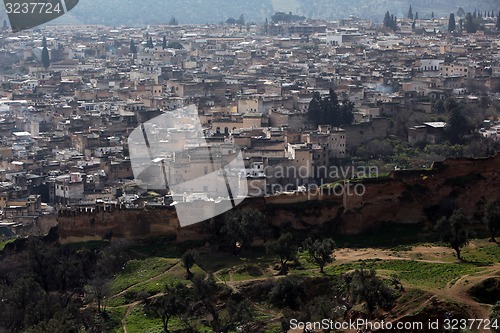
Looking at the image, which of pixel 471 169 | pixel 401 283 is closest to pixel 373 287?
pixel 401 283

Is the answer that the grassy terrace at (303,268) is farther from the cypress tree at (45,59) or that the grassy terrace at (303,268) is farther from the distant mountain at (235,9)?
the distant mountain at (235,9)

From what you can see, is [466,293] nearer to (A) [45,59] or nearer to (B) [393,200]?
(B) [393,200]

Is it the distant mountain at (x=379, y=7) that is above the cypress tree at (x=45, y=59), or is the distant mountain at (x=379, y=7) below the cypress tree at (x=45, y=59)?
below

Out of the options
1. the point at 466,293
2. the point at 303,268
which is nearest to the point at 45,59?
the point at 303,268

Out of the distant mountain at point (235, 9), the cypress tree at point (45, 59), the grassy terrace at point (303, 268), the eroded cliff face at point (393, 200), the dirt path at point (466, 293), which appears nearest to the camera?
the dirt path at point (466, 293)

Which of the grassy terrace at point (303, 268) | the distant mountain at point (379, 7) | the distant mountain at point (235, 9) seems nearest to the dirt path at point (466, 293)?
the grassy terrace at point (303, 268)

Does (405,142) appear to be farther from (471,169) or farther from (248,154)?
(471,169)
